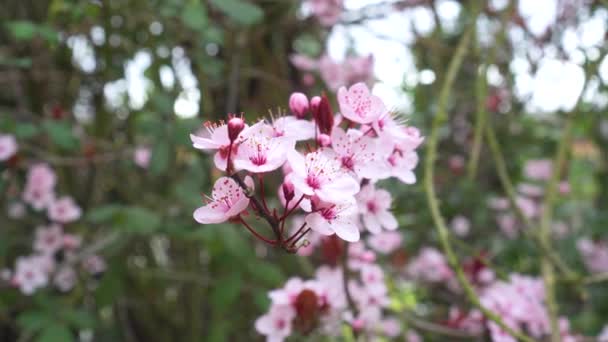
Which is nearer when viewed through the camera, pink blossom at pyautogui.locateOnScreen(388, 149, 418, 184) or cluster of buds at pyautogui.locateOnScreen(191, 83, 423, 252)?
cluster of buds at pyautogui.locateOnScreen(191, 83, 423, 252)

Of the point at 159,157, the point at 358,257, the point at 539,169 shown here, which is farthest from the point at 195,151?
the point at 539,169

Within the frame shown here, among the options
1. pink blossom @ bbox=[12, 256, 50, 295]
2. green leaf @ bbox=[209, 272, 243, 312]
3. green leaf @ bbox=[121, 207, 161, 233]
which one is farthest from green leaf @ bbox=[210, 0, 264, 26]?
pink blossom @ bbox=[12, 256, 50, 295]

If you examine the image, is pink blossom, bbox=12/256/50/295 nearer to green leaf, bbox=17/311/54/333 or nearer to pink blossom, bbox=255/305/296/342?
green leaf, bbox=17/311/54/333

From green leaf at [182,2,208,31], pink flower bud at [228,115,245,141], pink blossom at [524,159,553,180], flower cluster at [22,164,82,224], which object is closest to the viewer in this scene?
pink flower bud at [228,115,245,141]

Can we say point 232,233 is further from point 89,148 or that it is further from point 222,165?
point 222,165

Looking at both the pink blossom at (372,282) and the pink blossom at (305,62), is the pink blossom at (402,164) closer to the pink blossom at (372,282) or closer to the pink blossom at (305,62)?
the pink blossom at (372,282)

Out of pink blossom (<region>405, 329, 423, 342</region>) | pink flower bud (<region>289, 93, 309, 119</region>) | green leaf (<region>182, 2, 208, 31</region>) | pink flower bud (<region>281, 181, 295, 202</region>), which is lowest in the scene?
pink blossom (<region>405, 329, 423, 342</region>)

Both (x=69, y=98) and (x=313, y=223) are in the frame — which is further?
(x=69, y=98)

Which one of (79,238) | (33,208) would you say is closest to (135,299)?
(79,238)

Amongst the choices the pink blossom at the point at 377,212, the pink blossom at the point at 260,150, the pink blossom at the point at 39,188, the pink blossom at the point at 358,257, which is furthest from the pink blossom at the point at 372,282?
the pink blossom at the point at 39,188
